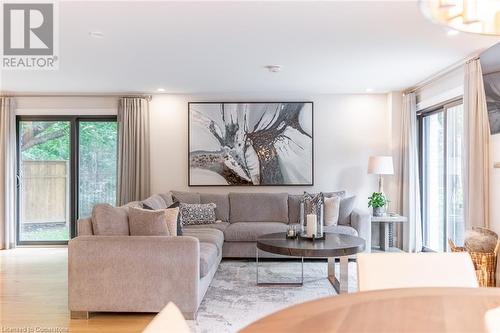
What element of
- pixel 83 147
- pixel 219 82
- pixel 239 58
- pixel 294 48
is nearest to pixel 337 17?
pixel 294 48

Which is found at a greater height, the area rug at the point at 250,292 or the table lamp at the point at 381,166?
the table lamp at the point at 381,166

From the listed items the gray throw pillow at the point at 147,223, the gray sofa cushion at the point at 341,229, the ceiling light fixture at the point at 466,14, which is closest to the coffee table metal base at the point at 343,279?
the gray sofa cushion at the point at 341,229

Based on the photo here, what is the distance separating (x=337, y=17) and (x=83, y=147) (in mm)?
4879

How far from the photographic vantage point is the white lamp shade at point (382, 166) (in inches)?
229

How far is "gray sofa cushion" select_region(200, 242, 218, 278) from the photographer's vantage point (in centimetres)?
352

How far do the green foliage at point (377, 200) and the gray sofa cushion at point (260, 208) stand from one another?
1.24m

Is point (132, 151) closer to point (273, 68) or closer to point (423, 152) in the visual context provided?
point (273, 68)

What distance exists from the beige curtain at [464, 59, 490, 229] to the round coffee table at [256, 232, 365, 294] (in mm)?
1203

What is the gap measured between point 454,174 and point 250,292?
297 cm

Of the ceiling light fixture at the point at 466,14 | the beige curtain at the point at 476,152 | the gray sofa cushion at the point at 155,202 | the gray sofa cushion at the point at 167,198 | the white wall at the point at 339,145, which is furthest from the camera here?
the white wall at the point at 339,145

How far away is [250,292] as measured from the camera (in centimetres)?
403
